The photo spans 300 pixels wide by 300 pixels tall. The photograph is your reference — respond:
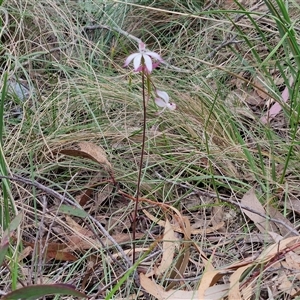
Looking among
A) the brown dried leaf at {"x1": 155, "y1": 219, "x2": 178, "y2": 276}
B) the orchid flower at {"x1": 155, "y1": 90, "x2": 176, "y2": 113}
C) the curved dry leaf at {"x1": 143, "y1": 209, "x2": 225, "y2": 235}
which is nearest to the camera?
the orchid flower at {"x1": 155, "y1": 90, "x2": 176, "y2": 113}

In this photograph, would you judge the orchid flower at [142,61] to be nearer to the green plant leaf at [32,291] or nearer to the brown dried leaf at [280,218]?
the green plant leaf at [32,291]

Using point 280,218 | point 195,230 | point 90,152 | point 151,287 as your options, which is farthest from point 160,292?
point 90,152

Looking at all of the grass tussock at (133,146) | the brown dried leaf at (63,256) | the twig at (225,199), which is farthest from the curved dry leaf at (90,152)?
the brown dried leaf at (63,256)

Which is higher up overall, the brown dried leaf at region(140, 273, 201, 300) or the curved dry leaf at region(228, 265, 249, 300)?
the curved dry leaf at region(228, 265, 249, 300)

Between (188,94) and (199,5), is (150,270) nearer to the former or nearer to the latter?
(188,94)

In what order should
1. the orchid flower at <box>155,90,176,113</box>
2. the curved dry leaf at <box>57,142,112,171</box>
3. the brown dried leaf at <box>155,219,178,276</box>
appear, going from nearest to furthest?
1. the orchid flower at <box>155,90,176,113</box>
2. the brown dried leaf at <box>155,219,178,276</box>
3. the curved dry leaf at <box>57,142,112,171</box>

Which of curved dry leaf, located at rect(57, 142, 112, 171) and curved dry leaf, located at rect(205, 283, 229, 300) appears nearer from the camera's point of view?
curved dry leaf, located at rect(205, 283, 229, 300)

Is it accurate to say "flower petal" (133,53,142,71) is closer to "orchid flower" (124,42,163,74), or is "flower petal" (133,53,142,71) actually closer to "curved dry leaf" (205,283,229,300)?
"orchid flower" (124,42,163,74)

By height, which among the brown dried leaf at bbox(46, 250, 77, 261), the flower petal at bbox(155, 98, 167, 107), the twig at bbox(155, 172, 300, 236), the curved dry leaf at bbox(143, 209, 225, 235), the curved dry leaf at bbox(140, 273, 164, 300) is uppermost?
the flower petal at bbox(155, 98, 167, 107)

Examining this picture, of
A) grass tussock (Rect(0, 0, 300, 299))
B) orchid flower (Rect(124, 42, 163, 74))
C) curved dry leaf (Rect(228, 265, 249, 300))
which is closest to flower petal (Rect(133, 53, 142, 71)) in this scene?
orchid flower (Rect(124, 42, 163, 74))
